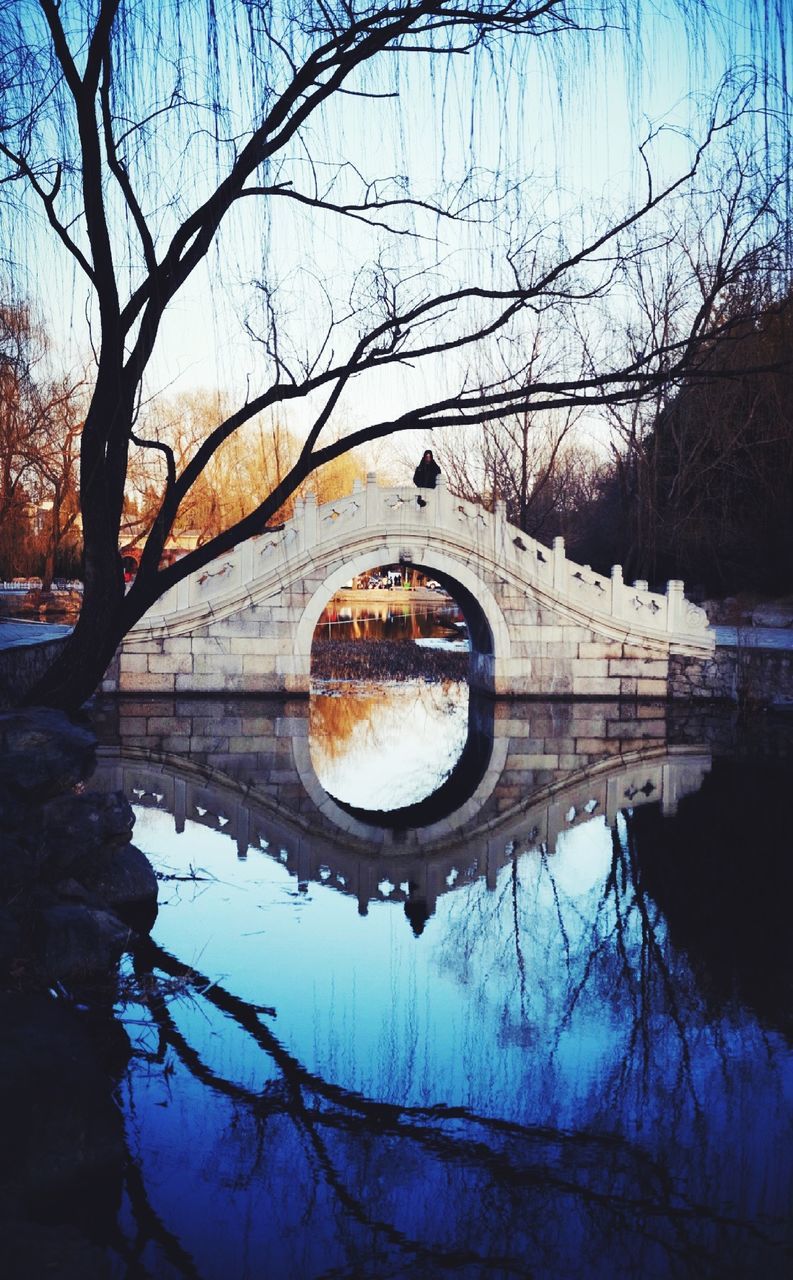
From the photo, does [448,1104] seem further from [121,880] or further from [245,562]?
[245,562]

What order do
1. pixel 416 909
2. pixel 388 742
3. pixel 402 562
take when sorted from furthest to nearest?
pixel 402 562, pixel 388 742, pixel 416 909

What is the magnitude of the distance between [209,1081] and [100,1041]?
0.59 meters

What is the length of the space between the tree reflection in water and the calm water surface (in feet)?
0.04

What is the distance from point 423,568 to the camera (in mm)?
17516

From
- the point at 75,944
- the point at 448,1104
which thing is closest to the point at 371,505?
the point at 75,944

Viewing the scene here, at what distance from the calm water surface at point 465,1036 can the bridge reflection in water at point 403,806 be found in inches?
2.2

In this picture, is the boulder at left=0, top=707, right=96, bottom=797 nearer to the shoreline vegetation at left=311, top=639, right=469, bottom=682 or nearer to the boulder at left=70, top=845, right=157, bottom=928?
the boulder at left=70, top=845, right=157, bottom=928

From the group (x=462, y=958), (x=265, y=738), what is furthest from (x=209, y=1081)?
(x=265, y=738)

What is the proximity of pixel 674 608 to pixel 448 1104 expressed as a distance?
1340 centimetres

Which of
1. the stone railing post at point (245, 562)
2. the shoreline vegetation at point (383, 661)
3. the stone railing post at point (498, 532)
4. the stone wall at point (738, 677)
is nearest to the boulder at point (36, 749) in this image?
the stone railing post at point (245, 562)

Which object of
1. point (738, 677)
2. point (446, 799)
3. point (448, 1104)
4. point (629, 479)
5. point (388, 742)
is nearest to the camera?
point (448, 1104)

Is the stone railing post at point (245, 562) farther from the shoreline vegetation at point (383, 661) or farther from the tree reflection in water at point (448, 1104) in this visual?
the tree reflection in water at point (448, 1104)

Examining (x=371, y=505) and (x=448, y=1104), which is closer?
(x=448, y=1104)

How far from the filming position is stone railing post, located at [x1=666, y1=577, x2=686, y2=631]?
1714cm
